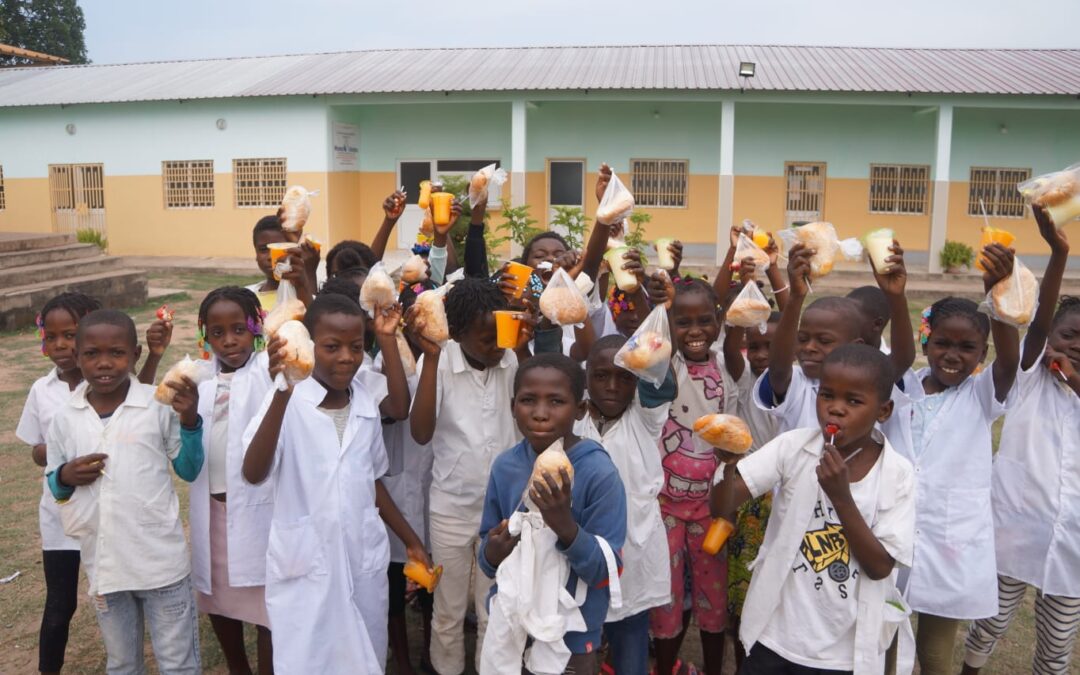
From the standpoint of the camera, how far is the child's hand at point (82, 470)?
98.8 inches

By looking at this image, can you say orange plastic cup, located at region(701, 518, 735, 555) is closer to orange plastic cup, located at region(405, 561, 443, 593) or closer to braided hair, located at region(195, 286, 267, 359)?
orange plastic cup, located at region(405, 561, 443, 593)

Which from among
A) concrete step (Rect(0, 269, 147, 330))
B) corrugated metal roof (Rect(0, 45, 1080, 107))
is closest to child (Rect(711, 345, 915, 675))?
concrete step (Rect(0, 269, 147, 330))

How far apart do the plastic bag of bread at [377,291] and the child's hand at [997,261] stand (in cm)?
177

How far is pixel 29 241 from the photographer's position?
1141 cm

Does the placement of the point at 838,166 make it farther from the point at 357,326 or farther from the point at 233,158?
the point at 357,326

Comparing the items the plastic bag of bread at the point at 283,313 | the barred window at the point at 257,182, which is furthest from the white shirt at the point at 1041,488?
the barred window at the point at 257,182

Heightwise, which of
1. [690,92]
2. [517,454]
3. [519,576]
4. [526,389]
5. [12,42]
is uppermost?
[12,42]

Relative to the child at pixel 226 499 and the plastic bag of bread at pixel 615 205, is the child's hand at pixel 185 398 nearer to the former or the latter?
the child at pixel 226 499

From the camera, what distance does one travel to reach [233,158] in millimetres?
16703

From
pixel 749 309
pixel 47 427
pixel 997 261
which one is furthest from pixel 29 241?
pixel 997 261

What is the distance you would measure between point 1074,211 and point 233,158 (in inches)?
649

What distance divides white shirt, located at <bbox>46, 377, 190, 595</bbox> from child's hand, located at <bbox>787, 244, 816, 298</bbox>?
1.98 meters

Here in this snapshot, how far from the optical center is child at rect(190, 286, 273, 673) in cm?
266

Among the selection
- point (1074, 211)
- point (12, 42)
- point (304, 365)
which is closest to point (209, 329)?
point (304, 365)
